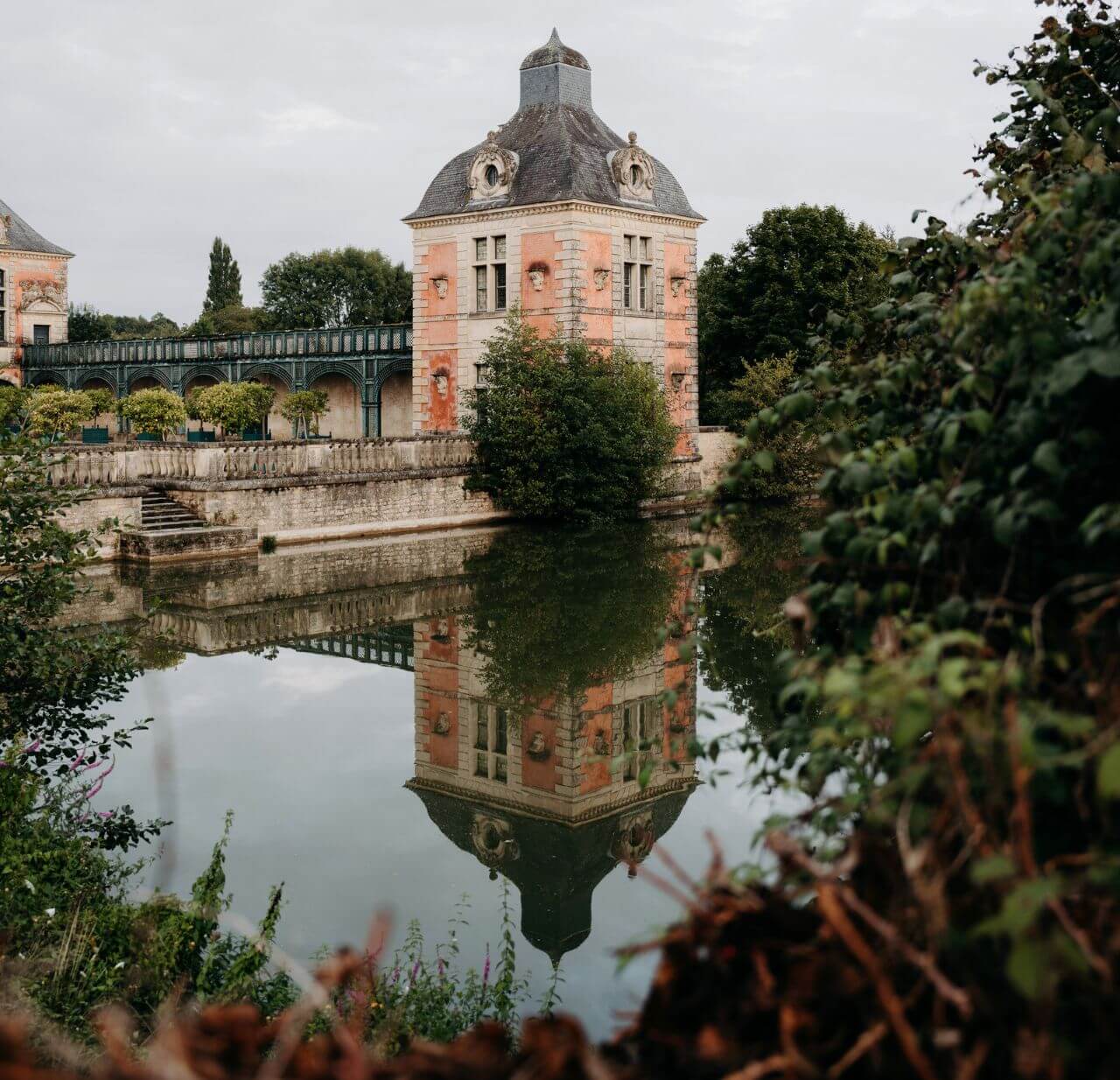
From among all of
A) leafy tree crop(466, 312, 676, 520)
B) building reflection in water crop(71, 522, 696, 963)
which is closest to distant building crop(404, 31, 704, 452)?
leafy tree crop(466, 312, 676, 520)

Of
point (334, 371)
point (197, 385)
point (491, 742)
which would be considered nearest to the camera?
point (491, 742)

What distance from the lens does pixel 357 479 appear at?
70.6ft

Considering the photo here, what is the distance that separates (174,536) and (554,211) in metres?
12.1

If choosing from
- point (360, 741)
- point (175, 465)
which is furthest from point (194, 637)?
point (175, 465)

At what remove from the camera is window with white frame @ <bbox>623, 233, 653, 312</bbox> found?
2736cm

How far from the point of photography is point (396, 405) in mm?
37125

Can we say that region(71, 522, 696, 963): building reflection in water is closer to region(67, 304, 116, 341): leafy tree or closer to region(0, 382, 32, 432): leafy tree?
region(0, 382, 32, 432): leafy tree

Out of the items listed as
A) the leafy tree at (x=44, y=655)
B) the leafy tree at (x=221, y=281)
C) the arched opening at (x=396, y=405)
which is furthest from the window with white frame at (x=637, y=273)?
the leafy tree at (x=221, y=281)

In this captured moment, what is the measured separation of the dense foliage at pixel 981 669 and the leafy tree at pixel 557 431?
19.7m

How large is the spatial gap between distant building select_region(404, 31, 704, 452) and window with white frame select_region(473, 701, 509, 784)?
1706cm

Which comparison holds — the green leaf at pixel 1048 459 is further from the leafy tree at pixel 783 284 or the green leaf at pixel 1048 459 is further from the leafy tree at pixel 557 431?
the leafy tree at pixel 783 284

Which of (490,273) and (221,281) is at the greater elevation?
(221,281)

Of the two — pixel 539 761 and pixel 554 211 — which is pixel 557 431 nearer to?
pixel 554 211

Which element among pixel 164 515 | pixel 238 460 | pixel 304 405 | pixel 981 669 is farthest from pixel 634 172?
pixel 981 669
